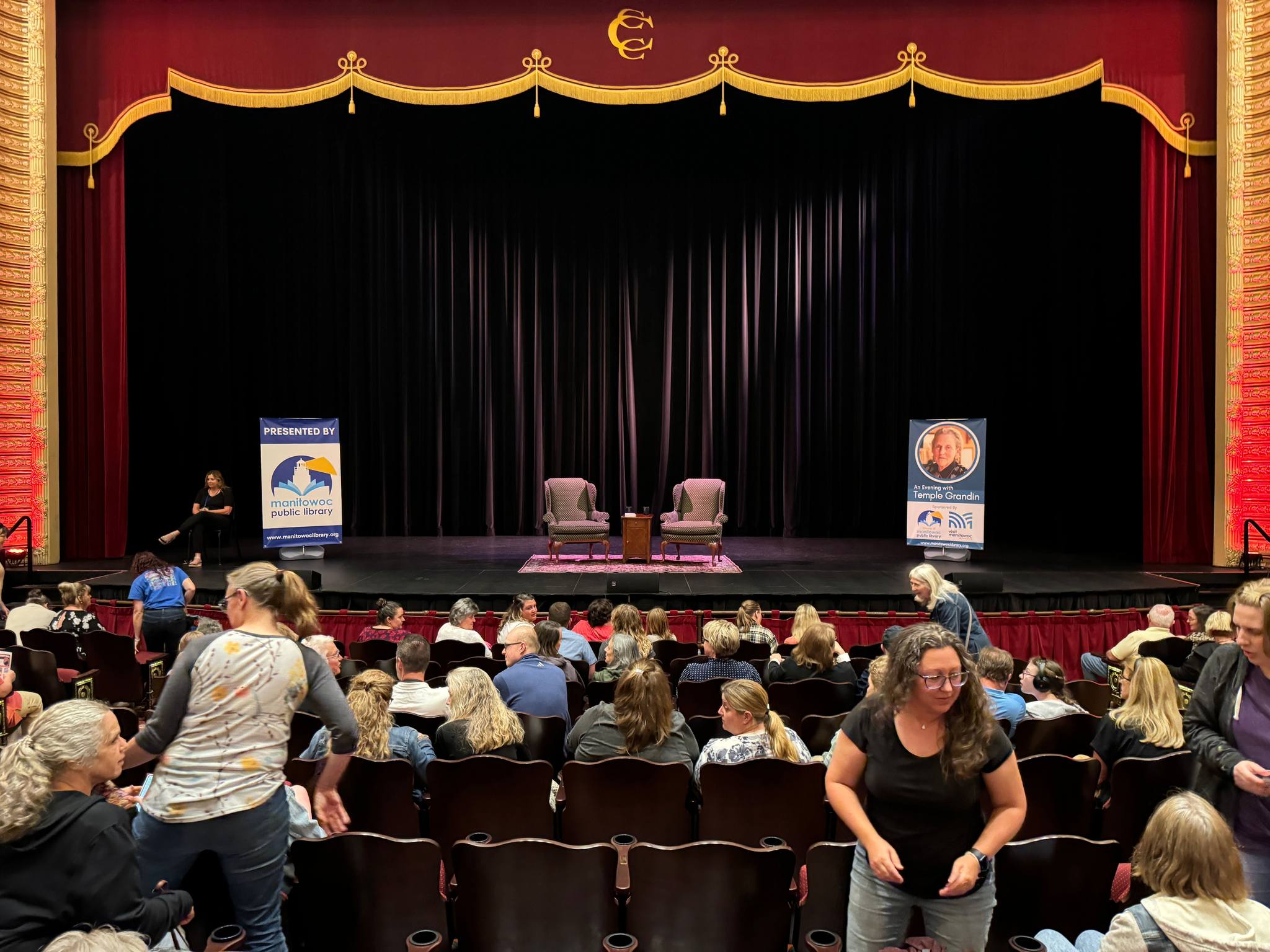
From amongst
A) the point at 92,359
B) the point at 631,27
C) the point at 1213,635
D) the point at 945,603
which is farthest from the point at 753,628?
the point at 92,359

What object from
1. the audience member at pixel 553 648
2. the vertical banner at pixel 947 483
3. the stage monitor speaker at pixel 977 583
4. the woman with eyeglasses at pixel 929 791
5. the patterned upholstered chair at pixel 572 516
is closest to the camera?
the woman with eyeglasses at pixel 929 791

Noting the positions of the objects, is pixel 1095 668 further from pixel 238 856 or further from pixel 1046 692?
pixel 238 856

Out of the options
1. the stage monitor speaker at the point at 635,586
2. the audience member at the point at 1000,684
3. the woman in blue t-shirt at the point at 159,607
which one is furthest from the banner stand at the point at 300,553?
the audience member at the point at 1000,684

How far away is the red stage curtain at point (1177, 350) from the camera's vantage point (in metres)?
10.5

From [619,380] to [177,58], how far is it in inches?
272

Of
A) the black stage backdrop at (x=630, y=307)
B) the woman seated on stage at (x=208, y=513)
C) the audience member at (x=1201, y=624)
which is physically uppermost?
the black stage backdrop at (x=630, y=307)

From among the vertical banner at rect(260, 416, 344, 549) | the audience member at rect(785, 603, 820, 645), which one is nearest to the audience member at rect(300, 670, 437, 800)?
the audience member at rect(785, 603, 820, 645)

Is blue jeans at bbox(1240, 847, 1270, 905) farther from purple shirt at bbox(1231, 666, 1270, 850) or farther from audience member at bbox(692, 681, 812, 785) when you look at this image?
audience member at bbox(692, 681, 812, 785)

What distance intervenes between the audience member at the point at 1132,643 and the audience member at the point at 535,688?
342 centimetres

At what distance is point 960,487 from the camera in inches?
388

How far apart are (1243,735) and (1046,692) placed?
226 cm

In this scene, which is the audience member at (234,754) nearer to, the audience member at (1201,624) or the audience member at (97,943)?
the audience member at (97,943)

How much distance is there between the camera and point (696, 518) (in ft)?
37.9

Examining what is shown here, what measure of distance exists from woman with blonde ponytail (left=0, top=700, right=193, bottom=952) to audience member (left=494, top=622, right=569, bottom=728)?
2.18 metres
